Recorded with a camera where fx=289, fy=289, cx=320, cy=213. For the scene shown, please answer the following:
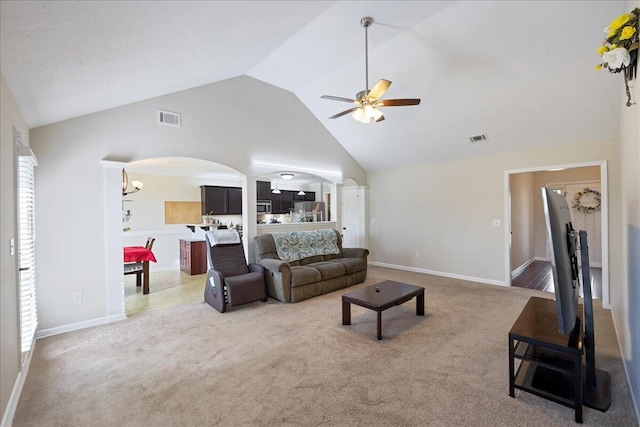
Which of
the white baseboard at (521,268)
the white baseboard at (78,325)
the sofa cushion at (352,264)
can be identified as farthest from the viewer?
the white baseboard at (521,268)

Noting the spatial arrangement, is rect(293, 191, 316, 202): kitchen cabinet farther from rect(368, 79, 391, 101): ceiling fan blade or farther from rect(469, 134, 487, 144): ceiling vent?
rect(368, 79, 391, 101): ceiling fan blade

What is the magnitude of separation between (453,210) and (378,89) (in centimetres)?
379

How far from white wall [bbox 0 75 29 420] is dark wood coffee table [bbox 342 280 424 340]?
9.21 ft

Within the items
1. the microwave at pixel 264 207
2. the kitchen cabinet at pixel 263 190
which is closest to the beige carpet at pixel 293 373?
the kitchen cabinet at pixel 263 190

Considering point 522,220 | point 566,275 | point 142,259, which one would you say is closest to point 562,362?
point 566,275

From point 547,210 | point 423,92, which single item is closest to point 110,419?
point 547,210

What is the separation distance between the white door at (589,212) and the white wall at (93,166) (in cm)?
809

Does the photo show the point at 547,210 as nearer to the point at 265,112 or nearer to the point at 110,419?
the point at 110,419

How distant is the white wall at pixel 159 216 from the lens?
6707mm

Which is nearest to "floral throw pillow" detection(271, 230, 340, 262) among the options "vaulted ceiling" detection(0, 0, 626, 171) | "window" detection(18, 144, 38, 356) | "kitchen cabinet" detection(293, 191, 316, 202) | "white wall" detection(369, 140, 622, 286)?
"white wall" detection(369, 140, 622, 286)

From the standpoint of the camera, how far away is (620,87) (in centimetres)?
340

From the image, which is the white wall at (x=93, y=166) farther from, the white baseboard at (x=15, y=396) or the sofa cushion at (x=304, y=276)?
the sofa cushion at (x=304, y=276)

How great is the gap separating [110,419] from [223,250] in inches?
105

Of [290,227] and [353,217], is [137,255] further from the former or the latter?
[353,217]
